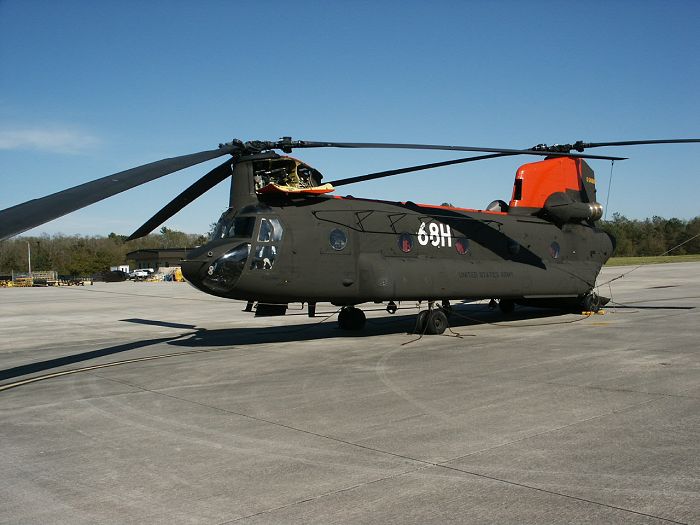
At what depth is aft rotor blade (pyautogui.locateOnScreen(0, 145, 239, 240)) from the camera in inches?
288

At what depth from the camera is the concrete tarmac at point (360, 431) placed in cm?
468

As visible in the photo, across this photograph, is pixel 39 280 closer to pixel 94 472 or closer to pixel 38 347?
pixel 38 347

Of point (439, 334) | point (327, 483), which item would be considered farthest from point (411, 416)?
point (439, 334)

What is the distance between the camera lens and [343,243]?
14.3m

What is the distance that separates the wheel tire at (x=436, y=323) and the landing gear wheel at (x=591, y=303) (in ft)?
22.4

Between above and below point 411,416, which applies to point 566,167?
above

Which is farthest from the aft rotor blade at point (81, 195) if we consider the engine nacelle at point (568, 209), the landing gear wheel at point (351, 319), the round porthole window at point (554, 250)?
the engine nacelle at point (568, 209)

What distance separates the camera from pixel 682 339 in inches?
526

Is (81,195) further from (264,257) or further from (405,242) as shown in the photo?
(405,242)

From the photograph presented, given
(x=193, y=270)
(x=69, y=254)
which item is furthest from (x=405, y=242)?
(x=69, y=254)

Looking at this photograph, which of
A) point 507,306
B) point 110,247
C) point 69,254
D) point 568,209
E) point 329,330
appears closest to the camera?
point 329,330

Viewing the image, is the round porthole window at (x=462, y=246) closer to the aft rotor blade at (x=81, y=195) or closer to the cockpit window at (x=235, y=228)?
the cockpit window at (x=235, y=228)

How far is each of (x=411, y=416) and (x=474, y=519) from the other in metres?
2.98

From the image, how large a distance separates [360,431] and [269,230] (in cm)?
745
